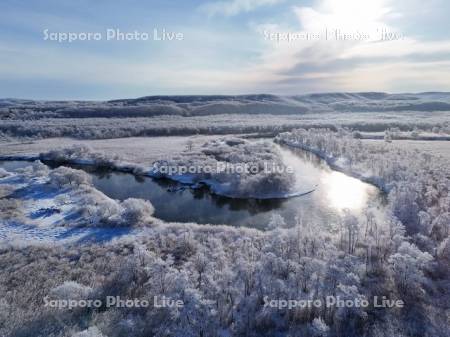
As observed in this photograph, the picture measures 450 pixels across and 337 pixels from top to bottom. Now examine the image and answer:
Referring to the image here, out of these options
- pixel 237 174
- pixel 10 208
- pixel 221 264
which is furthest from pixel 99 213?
pixel 237 174

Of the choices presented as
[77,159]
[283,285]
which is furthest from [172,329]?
[77,159]

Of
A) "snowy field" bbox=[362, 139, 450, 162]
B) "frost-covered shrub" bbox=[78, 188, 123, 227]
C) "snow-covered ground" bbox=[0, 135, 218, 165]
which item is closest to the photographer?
"frost-covered shrub" bbox=[78, 188, 123, 227]

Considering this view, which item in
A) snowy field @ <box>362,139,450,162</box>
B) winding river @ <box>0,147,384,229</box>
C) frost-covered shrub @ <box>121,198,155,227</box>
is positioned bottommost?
winding river @ <box>0,147,384,229</box>

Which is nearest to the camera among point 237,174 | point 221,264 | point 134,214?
point 221,264

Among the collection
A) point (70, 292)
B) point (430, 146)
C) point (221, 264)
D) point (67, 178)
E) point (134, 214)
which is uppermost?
point (67, 178)

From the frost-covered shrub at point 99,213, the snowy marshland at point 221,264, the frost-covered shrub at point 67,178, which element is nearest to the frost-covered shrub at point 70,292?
the snowy marshland at point 221,264

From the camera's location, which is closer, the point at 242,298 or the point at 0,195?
the point at 242,298

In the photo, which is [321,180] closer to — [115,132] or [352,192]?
[352,192]

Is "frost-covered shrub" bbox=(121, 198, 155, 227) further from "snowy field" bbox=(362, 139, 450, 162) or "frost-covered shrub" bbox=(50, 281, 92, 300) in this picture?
"snowy field" bbox=(362, 139, 450, 162)

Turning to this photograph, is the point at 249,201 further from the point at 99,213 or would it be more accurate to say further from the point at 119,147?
the point at 119,147

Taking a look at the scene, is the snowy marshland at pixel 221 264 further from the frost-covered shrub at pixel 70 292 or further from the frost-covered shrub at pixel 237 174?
the frost-covered shrub at pixel 237 174

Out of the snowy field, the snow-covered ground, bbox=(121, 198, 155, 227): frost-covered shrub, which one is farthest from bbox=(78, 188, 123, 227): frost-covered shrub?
the snowy field
